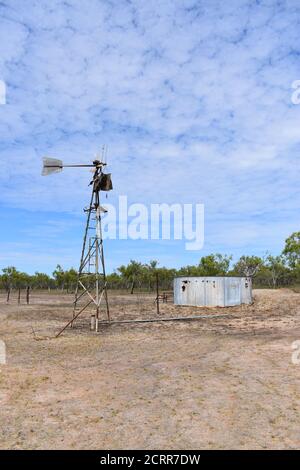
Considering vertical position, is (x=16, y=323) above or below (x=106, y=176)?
below

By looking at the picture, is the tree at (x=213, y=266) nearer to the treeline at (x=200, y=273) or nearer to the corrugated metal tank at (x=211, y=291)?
the treeline at (x=200, y=273)

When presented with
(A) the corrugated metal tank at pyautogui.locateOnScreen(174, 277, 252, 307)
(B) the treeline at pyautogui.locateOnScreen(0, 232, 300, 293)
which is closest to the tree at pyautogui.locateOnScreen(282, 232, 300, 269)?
(B) the treeline at pyautogui.locateOnScreen(0, 232, 300, 293)

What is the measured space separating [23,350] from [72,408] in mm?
6930

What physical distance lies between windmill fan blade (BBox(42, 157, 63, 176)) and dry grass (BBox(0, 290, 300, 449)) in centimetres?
759

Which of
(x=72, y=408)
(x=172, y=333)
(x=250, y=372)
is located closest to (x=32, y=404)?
(x=72, y=408)

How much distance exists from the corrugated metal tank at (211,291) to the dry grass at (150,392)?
16.1m

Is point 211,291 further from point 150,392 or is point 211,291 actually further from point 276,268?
point 276,268

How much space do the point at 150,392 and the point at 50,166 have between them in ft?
40.7

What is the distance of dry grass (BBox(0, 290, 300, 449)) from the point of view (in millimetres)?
6516

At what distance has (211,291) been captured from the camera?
33.6m

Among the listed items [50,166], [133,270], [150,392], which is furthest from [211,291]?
[133,270]

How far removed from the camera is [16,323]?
2169 centimetres

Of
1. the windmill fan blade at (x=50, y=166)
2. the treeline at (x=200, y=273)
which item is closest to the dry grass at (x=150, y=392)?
the windmill fan blade at (x=50, y=166)
